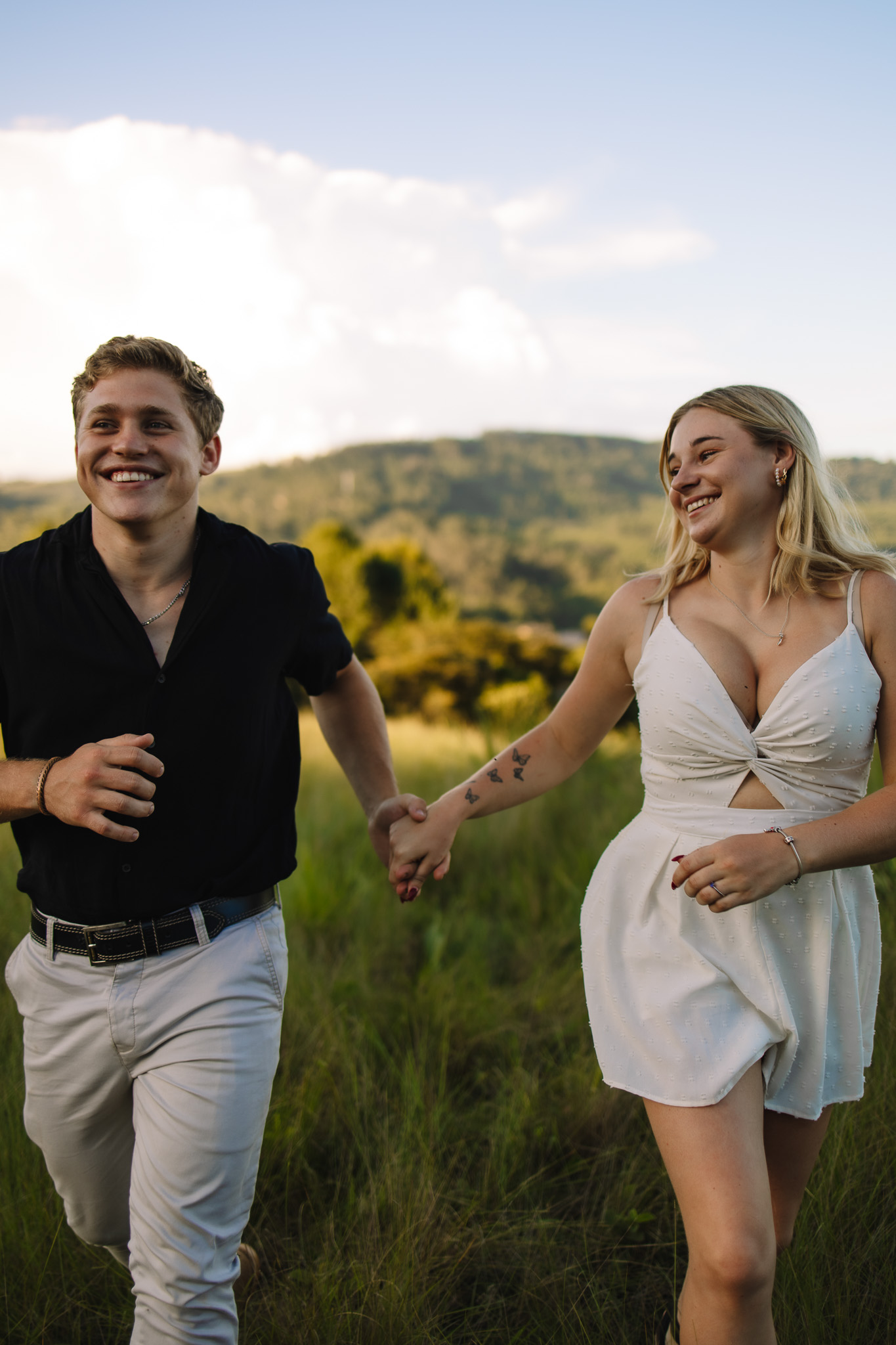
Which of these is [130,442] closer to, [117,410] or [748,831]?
[117,410]

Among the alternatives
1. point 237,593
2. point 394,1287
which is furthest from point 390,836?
point 394,1287

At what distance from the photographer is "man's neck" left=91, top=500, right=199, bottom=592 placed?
8.20 ft

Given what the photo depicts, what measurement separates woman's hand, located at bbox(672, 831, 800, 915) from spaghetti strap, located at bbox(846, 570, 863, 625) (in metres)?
0.61

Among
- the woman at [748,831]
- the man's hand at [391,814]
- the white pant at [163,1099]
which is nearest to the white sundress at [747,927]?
the woman at [748,831]

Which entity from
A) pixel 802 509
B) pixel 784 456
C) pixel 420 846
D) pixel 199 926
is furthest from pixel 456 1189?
pixel 784 456

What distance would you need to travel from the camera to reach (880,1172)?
2.88m

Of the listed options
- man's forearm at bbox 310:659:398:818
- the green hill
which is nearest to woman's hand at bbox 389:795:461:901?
man's forearm at bbox 310:659:398:818

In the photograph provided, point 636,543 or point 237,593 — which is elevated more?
point 636,543

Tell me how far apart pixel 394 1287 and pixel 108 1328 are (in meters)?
0.87

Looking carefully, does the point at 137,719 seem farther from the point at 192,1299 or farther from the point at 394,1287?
the point at 394,1287

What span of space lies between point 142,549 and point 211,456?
1.56 feet

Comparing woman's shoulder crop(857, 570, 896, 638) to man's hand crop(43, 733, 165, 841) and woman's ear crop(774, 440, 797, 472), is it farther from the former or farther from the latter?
man's hand crop(43, 733, 165, 841)

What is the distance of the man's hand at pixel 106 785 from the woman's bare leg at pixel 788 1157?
5.84ft

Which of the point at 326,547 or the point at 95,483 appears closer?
the point at 95,483
